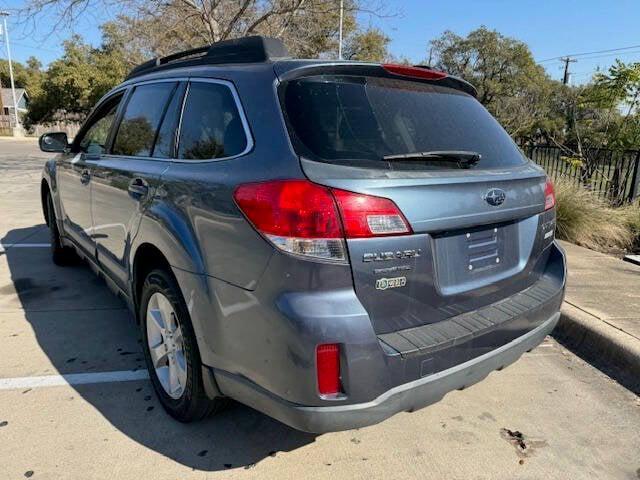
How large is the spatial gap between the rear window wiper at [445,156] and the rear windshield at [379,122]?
20mm

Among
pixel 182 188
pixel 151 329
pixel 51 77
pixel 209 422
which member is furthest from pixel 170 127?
pixel 51 77

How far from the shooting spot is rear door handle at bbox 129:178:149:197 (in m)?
2.88

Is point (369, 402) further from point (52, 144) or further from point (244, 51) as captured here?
point (52, 144)

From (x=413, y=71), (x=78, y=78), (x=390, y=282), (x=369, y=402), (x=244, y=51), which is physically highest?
(x=78, y=78)

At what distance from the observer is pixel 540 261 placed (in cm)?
280

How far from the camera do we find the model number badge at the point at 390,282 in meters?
2.00

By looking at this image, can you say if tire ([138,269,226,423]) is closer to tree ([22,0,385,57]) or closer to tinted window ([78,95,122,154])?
tinted window ([78,95,122,154])

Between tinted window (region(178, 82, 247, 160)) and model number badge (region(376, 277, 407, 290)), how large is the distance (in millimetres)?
819

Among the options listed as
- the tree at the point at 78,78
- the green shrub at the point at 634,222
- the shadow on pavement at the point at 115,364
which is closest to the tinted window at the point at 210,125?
the shadow on pavement at the point at 115,364

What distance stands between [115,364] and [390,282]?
227 centimetres

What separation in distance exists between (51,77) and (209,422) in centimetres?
5422

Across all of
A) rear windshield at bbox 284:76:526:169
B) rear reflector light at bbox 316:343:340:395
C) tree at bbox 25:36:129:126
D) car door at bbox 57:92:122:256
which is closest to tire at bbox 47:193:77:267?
car door at bbox 57:92:122:256

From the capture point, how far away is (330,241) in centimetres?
194

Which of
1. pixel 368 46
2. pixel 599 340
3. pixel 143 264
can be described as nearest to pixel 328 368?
pixel 143 264
